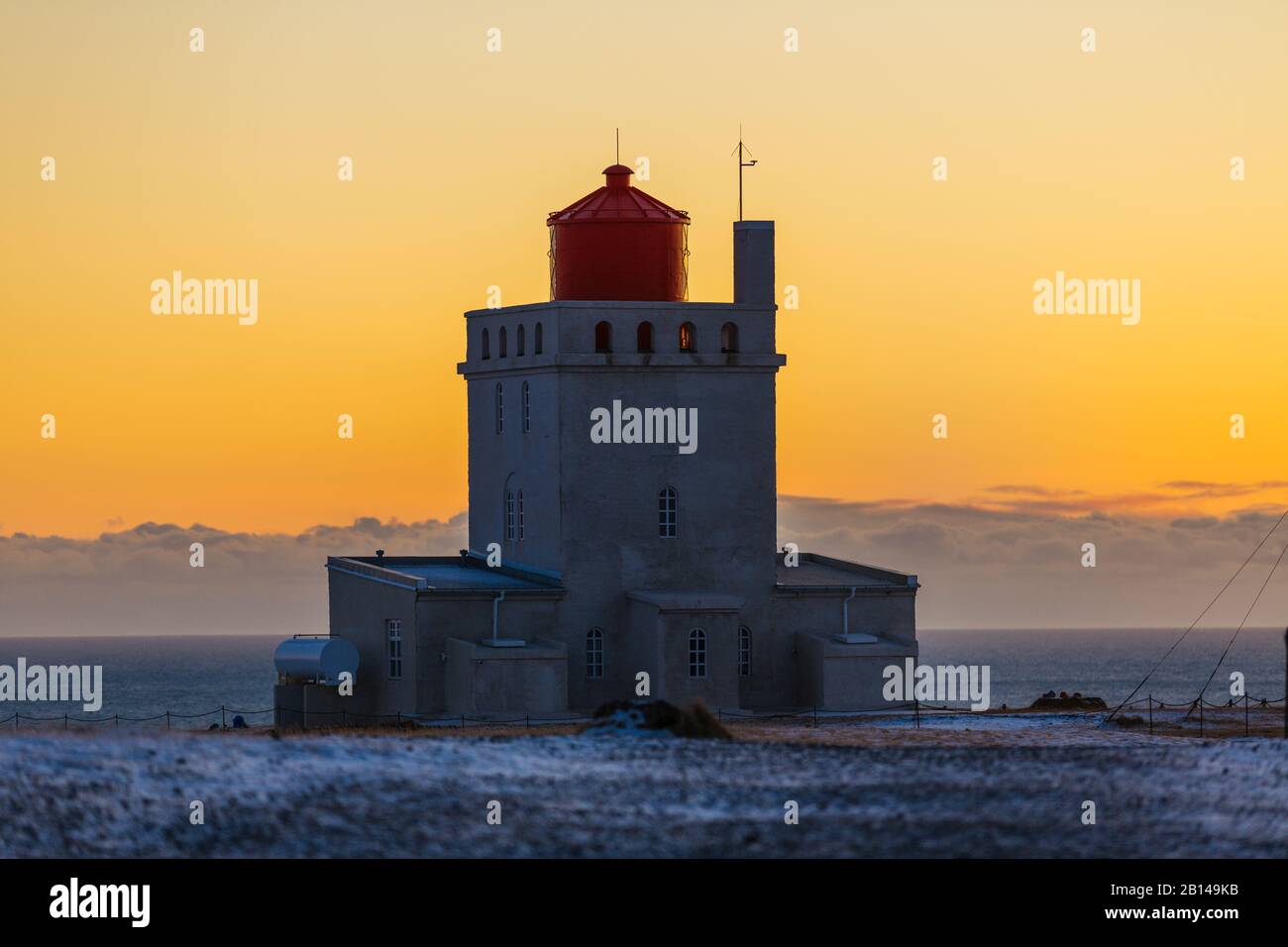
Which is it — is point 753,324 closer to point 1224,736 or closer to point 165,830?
point 1224,736

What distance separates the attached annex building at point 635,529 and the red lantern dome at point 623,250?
0.05 metres

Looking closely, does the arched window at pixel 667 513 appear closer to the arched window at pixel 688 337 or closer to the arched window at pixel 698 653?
the arched window at pixel 698 653

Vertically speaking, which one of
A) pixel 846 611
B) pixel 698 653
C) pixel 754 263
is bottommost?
pixel 698 653

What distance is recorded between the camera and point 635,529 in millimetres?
58375

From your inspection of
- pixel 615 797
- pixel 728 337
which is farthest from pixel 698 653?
pixel 615 797

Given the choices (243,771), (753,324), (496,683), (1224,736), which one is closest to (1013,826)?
(243,771)

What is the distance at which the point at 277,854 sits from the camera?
31.2 metres

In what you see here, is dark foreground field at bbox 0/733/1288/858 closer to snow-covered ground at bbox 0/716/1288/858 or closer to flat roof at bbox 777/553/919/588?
snow-covered ground at bbox 0/716/1288/858

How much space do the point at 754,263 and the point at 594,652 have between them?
1090 centimetres

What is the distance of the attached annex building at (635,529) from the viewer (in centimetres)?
5684

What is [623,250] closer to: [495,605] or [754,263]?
[754,263]

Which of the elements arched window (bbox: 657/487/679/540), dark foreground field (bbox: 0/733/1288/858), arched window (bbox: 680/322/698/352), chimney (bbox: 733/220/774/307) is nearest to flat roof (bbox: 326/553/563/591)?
arched window (bbox: 657/487/679/540)

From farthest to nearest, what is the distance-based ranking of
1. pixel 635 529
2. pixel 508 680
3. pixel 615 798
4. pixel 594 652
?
pixel 635 529 → pixel 594 652 → pixel 508 680 → pixel 615 798

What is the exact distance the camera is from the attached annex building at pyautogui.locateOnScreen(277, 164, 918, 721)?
186 ft
